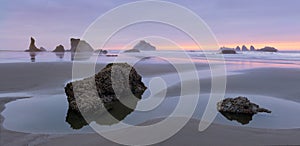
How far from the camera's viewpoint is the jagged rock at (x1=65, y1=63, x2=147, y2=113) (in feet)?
25.7

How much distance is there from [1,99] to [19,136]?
4636 mm

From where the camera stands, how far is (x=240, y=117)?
23.9 ft

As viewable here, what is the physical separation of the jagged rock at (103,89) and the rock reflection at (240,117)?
370 centimetres

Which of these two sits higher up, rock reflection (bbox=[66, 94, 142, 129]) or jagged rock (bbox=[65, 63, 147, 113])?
jagged rock (bbox=[65, 63, 147, 113])

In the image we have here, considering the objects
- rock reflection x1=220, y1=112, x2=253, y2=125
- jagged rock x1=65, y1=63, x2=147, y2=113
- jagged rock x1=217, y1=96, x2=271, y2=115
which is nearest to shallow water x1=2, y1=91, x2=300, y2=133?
rock reflection x1=220, y1=112, x2=253, y2=125

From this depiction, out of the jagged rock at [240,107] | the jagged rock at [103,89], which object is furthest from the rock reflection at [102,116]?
the jagged rock at [240,107]

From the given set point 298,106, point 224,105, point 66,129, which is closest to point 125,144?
point 66,129

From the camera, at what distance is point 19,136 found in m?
5.64

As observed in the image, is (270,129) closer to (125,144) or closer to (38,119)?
(125,144)

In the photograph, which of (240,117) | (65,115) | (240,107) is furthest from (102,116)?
(240,107)

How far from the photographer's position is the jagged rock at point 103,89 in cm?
785

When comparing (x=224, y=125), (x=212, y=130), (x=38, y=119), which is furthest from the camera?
(x=38, y=119)

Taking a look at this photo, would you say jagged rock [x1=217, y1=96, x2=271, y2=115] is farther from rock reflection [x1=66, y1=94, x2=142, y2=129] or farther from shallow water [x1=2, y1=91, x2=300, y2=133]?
rock reflection [x1=66, y1=94, x2=142, y2=129]

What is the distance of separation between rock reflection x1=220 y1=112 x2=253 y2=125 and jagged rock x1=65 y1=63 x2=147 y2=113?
146 inches
